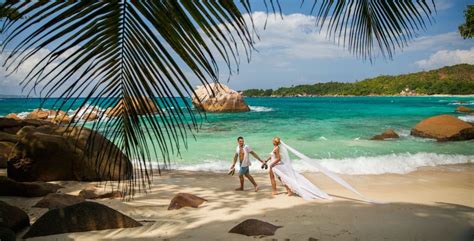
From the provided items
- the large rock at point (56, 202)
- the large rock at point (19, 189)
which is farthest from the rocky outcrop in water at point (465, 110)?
the large rock at point (19, 189)

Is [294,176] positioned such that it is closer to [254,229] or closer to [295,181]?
[295,181]

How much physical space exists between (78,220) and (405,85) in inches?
5565

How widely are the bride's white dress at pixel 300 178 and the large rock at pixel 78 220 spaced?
383cm

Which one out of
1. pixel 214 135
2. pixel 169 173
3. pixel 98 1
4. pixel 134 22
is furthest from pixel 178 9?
pixel 214 135

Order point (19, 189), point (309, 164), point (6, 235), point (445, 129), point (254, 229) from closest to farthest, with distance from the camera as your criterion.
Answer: point (6, 235) < point (254, 229) < point (19, 189) < point (309, 164) < point (445, 129)

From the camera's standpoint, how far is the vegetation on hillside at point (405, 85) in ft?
313

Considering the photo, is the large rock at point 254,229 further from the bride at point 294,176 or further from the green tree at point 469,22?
the green tree at point 469,22

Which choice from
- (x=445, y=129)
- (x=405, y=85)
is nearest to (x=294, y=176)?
(x=445, y=129)

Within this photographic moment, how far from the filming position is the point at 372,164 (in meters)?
11.7

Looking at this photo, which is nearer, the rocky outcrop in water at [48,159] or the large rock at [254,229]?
the large rock at [254,229]

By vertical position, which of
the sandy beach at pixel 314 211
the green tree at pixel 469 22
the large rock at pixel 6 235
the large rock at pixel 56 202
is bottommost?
the sandy beach at pixel 314 211

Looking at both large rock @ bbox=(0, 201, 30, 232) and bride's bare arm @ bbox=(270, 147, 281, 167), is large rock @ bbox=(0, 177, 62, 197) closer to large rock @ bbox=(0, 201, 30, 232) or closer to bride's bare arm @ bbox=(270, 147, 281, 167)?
large rock @ bbox=(0, 201, 30, 232)

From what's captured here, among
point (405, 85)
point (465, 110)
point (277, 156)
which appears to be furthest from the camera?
point (405, 85)

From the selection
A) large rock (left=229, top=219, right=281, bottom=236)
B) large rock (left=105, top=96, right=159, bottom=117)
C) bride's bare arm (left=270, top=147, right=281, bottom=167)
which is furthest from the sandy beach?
large rock (left=105, top=96, right=159, bottom=117)
